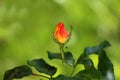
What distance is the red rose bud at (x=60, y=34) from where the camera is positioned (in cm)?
103

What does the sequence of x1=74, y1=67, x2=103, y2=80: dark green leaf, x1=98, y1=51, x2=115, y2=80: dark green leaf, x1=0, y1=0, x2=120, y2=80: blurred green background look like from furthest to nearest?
x1=0, y1=0, x2=120, y2=80: blurred green background, x1=98, y1=51, x2=115, y2=80: dark green leaf, x1=74, y1=67, x2=103, y2=80: dark green leaf

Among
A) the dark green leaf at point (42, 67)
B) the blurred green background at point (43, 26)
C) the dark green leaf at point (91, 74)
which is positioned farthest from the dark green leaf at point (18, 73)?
the blurred green background at point (43, 26)

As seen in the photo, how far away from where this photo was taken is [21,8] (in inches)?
88.0

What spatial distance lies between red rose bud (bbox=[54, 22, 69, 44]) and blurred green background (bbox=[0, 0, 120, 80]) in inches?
42.2

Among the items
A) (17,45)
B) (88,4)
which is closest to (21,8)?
(17,45)

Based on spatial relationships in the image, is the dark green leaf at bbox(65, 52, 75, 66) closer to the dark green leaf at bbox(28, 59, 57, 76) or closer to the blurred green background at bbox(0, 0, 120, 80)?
the dark green leaf at bbox(28, 59, 57, 76)

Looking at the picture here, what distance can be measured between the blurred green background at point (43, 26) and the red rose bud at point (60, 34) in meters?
1.07

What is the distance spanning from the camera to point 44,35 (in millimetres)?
2152

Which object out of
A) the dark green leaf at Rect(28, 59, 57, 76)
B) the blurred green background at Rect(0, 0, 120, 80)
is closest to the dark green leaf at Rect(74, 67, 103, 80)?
the dark green leaf at Rect(28, 59, 57, 76)

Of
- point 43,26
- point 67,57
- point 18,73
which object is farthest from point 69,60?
point 43,26

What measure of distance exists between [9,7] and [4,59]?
289mm

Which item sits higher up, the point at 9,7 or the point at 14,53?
the point at 9,7

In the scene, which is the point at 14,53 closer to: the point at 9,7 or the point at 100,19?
the point at 9,7

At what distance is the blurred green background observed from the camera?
2.16 m
